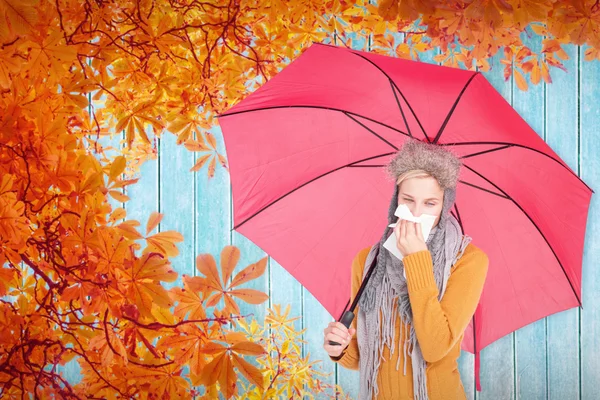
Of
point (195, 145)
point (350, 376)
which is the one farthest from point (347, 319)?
point (350, 376)

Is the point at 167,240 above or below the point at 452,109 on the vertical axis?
below

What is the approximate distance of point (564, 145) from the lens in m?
2.03

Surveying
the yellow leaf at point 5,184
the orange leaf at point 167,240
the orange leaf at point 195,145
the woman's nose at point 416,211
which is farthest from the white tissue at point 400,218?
the orange leaf at point 195,145

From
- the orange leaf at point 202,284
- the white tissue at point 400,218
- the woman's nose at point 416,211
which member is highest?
the woman's nose at point 416,211

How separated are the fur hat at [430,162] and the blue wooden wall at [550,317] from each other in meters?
0.97

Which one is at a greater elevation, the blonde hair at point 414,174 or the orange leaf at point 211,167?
the orange leaf at point 211,167

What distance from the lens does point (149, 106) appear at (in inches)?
49.2

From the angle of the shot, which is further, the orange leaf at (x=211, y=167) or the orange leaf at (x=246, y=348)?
the orange leaf at (x=211, y=167)

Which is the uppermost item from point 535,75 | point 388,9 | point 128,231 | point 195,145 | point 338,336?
point 535,75

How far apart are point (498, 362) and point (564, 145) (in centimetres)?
73

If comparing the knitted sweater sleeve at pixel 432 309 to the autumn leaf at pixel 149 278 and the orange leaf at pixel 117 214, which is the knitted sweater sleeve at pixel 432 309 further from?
the orange leaf at pixel 117 214

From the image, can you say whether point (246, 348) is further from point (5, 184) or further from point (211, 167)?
point (211, 167)

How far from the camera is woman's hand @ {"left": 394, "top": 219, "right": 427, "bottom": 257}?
3.56 ft

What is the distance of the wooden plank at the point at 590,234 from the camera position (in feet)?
6.60
